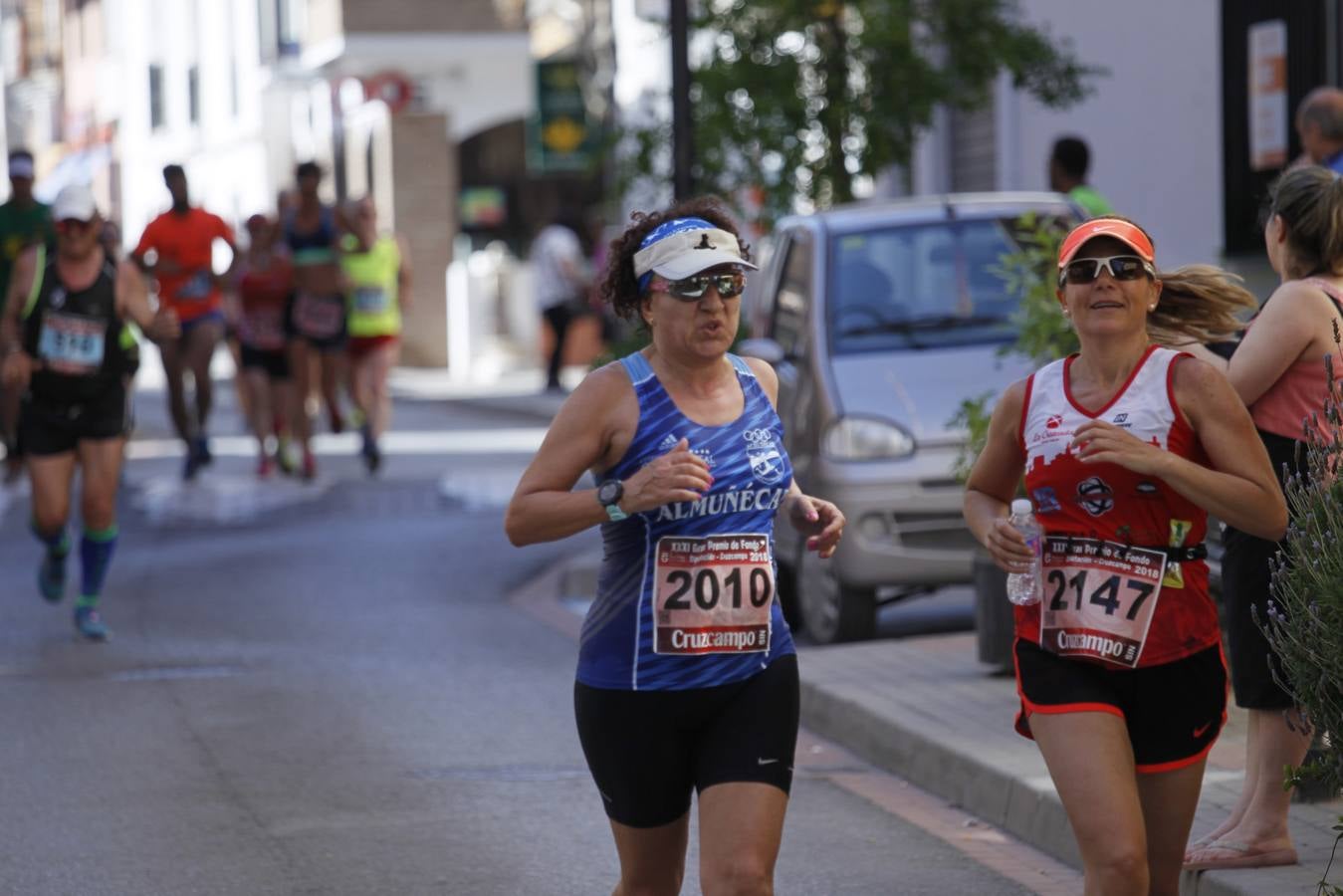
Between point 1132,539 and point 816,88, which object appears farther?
point 816,88

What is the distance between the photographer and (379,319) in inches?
781

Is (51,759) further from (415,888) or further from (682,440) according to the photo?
A: (682,440)

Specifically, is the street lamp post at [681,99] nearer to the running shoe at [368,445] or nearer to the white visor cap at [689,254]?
the running shoe at [368,445]

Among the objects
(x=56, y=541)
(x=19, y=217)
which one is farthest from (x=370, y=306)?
(x=56, y=541)

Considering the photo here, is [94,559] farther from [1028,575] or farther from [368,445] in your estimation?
[368,445]

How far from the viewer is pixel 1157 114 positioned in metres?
18.3

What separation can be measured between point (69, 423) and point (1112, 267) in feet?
22.8

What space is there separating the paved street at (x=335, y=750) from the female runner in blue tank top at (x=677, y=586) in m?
1.90

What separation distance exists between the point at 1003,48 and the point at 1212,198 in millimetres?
1825

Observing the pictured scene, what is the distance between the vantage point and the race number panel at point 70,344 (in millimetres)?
11141

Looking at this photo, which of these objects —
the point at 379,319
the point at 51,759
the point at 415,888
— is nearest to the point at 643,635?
the point at 415,888

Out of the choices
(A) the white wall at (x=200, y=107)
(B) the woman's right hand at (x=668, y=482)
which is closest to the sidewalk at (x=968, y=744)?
(B) the woman's right hand at (x=668, y=482)

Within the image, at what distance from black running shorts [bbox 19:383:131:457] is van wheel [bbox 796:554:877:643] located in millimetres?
3111

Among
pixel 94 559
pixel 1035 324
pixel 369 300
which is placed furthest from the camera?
pixel 369 300
